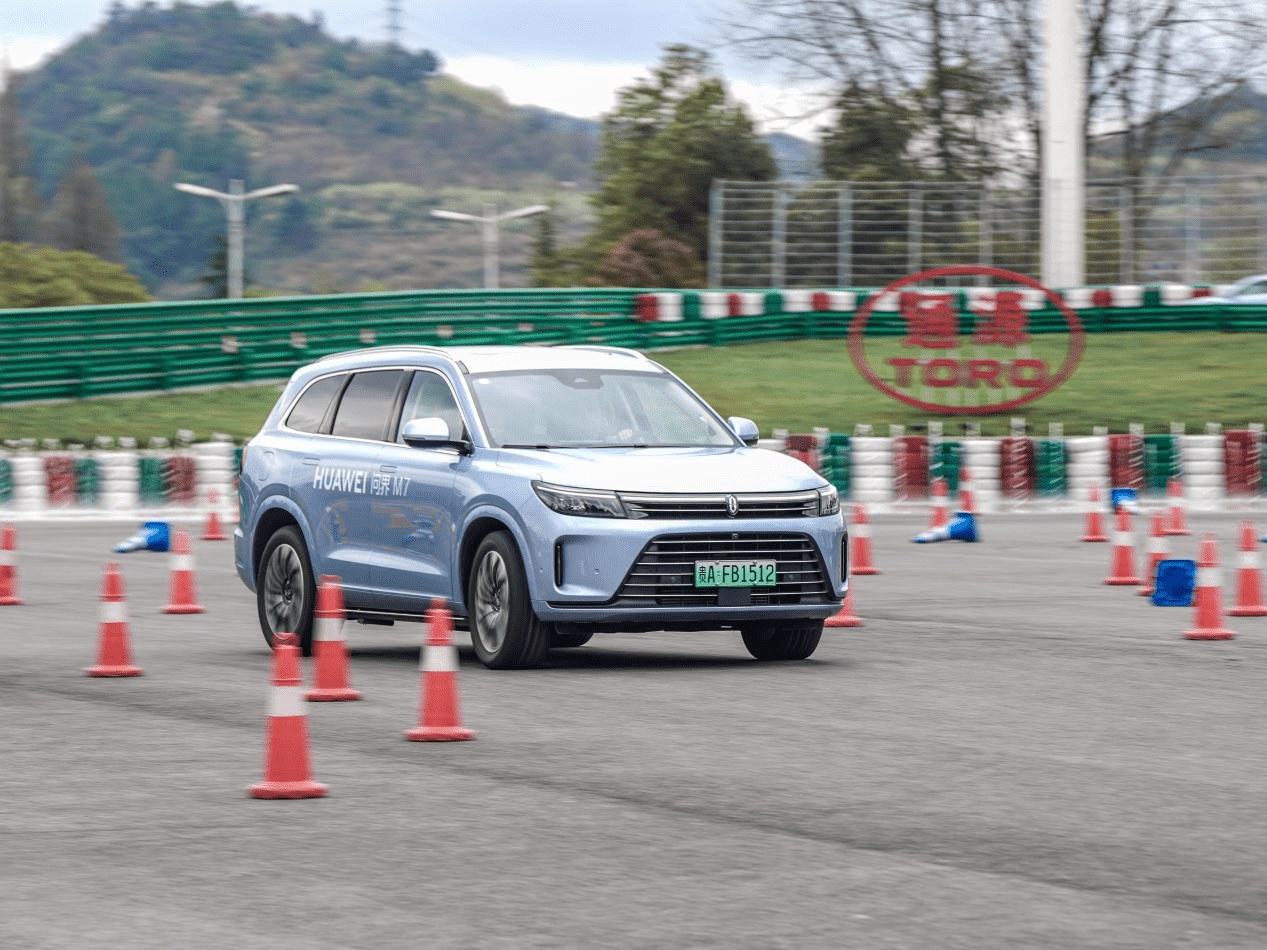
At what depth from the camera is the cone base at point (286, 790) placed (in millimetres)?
7957

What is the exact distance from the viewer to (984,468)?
29094 mm

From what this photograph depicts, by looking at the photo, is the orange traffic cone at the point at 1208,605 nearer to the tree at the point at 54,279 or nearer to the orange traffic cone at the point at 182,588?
the orange traffic cone at the point at 182,588

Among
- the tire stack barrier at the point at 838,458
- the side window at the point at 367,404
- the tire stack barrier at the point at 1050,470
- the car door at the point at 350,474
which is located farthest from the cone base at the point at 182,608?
the tire stack barrier at the point at 1050,470

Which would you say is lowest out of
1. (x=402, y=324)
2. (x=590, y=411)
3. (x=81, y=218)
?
(x=590, y=411)

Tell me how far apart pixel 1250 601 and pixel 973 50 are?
4436 cm

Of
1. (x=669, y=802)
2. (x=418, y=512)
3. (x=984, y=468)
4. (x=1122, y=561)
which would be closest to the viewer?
(x=669, y=802)

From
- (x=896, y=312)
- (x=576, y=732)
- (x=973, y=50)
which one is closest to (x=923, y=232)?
(x=896, y=312)

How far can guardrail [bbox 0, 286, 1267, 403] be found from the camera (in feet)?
129

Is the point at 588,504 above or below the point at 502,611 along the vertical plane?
above

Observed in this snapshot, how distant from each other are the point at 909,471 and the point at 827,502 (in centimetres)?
1743

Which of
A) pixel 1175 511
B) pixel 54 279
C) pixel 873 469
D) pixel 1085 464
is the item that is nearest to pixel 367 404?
pixel 1175 511

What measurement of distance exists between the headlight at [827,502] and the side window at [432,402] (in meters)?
2.00

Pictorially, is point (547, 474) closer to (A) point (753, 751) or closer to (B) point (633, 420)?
(B) point (633, 420)

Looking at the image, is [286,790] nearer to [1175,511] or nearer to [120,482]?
[1175,511]
